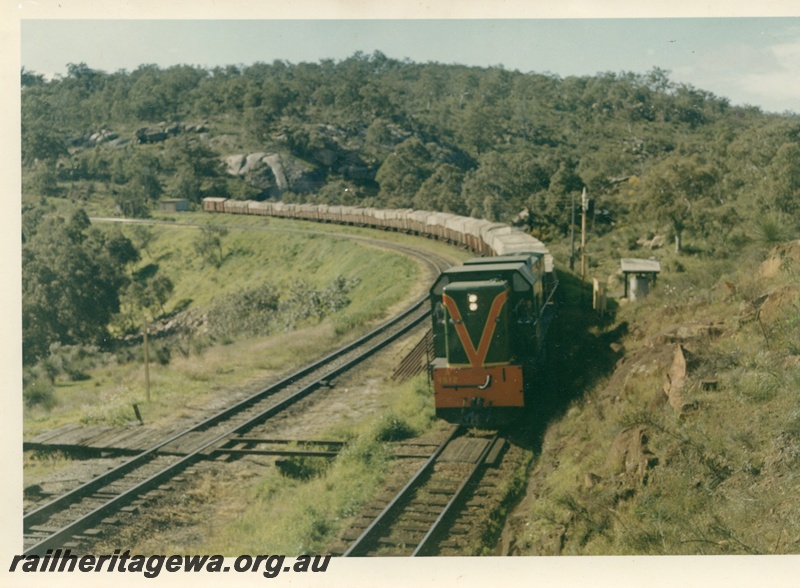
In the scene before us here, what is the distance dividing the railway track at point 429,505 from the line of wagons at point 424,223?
825 centimetres

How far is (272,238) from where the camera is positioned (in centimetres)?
5322

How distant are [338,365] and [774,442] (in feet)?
38.8

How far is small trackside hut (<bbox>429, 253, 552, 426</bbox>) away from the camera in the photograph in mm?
13180

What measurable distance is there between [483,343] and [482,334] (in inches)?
7.0

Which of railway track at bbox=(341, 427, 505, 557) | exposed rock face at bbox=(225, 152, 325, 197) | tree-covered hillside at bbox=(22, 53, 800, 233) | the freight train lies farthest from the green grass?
exposed rock face at bbox=(225, 152, 325, 197)

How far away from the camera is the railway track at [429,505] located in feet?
32.1

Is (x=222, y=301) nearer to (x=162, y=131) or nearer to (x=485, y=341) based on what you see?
(x=485, y=341)

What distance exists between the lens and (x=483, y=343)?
43.5 ft

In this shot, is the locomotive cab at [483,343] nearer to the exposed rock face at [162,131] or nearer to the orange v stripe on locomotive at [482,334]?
the orange v stripe on locomotive at [482,334]

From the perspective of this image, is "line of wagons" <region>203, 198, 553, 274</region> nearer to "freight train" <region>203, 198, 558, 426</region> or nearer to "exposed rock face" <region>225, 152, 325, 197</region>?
"freight train" <region>203, 198, 558, 426</region>

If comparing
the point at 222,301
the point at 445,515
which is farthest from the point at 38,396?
the point at 222,301

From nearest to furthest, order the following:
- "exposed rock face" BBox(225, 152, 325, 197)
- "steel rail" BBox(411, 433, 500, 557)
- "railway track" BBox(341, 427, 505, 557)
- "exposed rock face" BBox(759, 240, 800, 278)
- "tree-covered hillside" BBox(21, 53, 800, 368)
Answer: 1. "steel rail" BBox(411, 433, 500, 557)
2. "railway track" BBox(341, 427, 505, 557)
3. "exposed rock face" BBox(759, 240, 800, 278)
4. "tree-covered hillside" BBox(21, 53, 800, 368)
5. "exposed rock face" BBox(225, 152, 325, 197)

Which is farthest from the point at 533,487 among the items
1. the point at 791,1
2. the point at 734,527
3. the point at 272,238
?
the point at 272,238

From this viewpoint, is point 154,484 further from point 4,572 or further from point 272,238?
point 272,238
